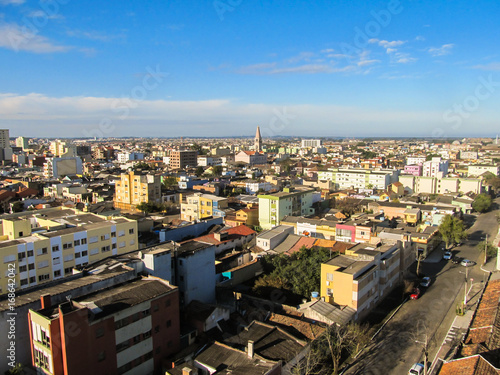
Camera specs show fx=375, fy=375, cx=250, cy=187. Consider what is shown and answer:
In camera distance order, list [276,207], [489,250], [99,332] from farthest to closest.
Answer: [276,207]
[489,250]
[99,332]

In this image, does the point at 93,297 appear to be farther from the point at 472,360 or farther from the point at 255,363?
the point at 472,360

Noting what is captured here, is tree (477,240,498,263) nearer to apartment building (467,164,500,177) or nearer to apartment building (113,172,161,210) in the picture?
apartment building (113,172,161,210)

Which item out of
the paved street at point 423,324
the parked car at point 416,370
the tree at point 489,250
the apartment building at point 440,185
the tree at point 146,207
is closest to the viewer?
the parked car at point 416,370

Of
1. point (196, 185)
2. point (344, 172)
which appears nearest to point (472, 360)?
point (196, 185)

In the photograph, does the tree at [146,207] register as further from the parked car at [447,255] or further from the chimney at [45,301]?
the parked car at [447,255]

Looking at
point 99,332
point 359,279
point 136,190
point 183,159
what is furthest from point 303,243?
point 183,159

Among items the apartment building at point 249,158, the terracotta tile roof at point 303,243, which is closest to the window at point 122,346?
the terracotta tile roof at point 303,243

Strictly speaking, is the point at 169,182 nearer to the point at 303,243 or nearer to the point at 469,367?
the point at 303,243
